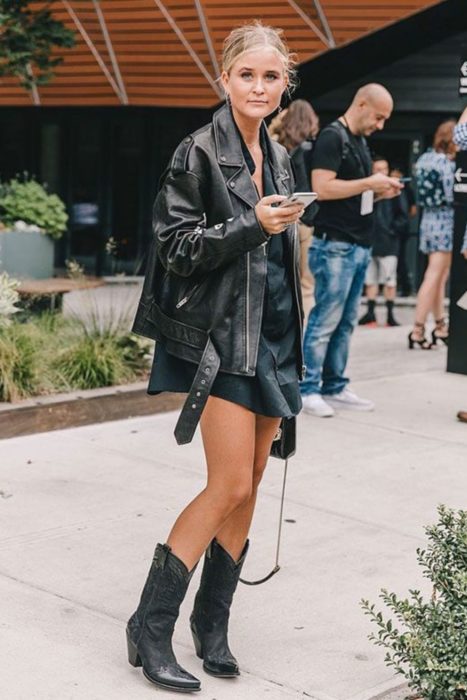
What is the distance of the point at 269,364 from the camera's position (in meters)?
3.81

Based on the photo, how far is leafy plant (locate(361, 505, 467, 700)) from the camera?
11.6 feet

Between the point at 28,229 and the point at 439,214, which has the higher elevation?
the point at 439,214

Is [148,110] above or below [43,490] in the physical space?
above

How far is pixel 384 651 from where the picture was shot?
4.30 m

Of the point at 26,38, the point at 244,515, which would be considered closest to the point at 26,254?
the point at 26,38

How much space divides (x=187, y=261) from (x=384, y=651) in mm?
1639

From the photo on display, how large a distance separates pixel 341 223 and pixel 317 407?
1218 millimetres

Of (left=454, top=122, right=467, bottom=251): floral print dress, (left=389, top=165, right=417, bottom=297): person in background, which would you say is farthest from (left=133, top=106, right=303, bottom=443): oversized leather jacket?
(left=389, top=165, right=417, bottom=297): person in background

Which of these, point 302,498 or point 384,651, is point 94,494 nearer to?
point 302,498

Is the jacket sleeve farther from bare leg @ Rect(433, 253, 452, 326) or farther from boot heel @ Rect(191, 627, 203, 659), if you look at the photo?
bare leg @ Rect(433, 253, 452, 326)

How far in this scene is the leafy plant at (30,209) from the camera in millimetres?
11500

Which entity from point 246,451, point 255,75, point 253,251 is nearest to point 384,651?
point 246,451

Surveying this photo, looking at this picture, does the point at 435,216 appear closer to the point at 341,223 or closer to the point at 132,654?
A: the point at 341,223

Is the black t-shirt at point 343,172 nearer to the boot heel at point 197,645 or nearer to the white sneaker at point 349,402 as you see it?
the white sneaker at point 349,402
